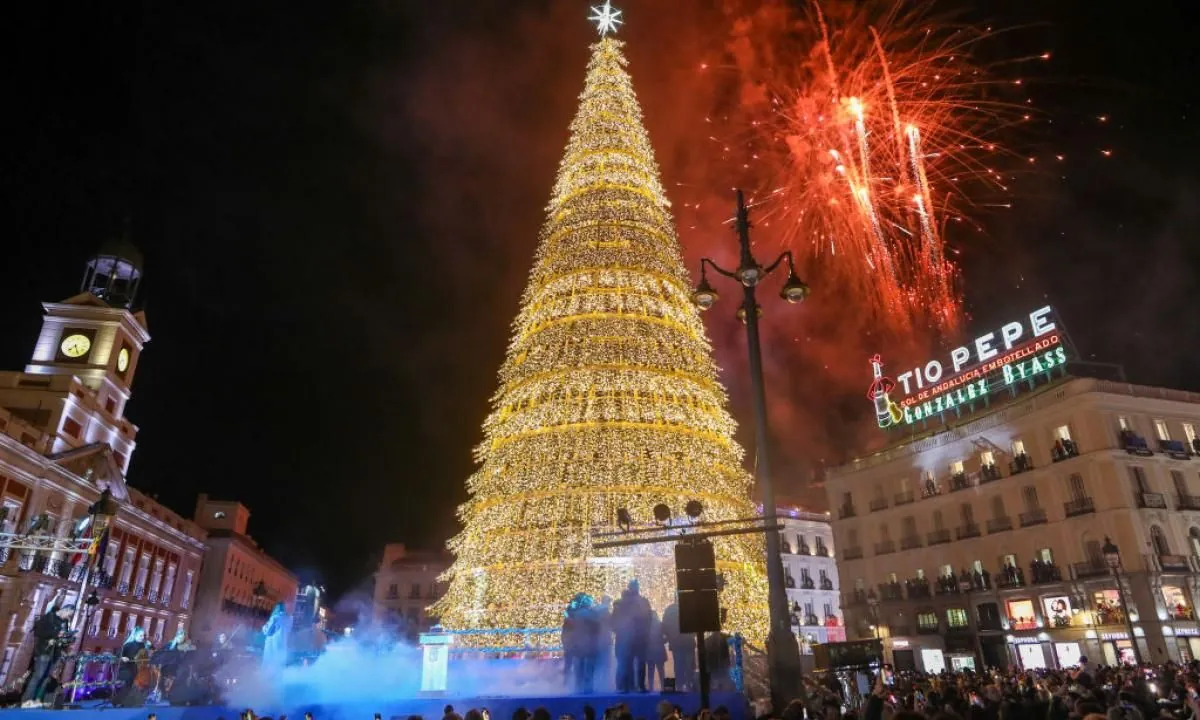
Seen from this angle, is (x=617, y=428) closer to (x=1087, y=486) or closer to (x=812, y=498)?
(x=1087, y=486)

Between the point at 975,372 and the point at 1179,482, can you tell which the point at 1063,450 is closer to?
the point at 1179,482

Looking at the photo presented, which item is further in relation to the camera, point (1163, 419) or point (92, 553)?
point (1163, 419)

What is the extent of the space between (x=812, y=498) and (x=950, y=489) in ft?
87.1

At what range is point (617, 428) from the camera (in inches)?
808

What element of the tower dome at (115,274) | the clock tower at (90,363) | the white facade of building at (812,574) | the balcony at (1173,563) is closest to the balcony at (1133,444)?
the balcony at (1173,563)

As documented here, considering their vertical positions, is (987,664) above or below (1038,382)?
below

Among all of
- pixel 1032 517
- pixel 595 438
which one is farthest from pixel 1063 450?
pixel 595 438

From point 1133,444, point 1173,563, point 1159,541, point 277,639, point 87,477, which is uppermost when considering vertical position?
point 87,477

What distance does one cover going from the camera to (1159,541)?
31.1m

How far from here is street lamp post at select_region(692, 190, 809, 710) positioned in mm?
9492

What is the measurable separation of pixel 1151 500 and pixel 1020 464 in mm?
5561

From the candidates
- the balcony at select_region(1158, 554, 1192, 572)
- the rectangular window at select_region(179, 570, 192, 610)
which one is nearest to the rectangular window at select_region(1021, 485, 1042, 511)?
the balcony at select_region(1158, 554, 1192, 572)

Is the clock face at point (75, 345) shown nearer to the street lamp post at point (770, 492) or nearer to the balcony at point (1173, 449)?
the street lamp post at point (770, 492)

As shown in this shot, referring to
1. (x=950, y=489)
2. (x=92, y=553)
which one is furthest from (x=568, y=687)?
(x=950, y=489)
